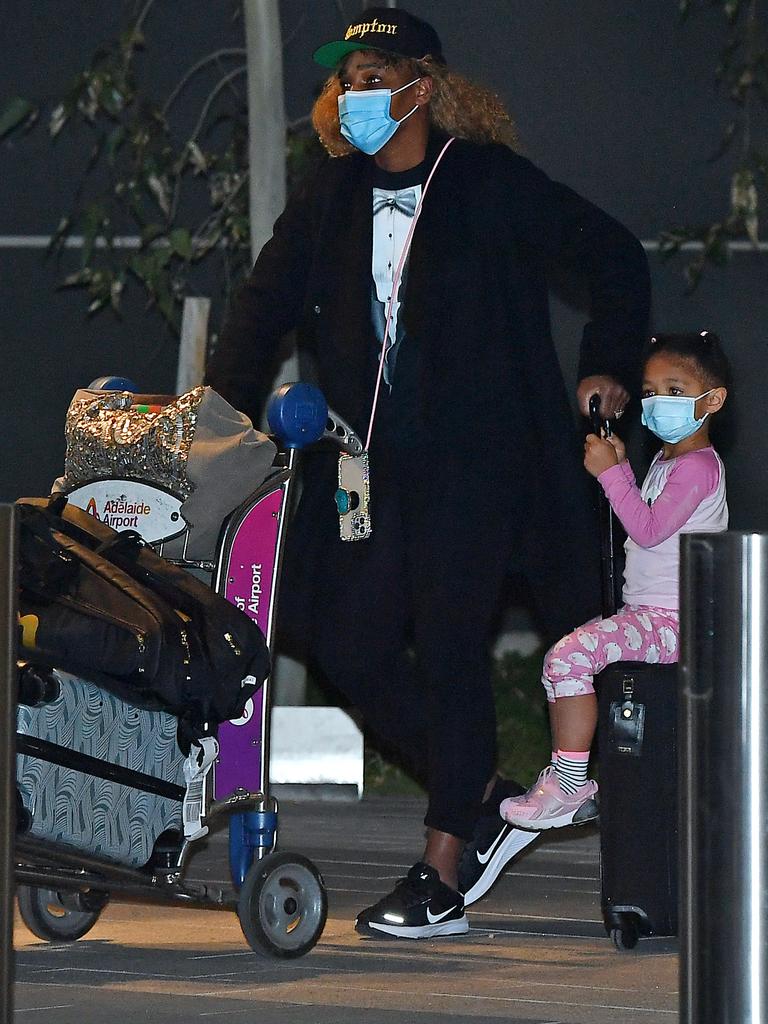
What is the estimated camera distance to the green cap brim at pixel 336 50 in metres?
4.38

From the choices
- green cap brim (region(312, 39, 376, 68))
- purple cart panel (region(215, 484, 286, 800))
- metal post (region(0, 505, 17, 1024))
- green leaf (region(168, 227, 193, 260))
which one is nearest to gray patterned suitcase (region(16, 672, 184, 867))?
purple cart panel (region(215, 484, 286, 800))

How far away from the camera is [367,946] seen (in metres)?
4.15

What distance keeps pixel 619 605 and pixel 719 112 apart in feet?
11.6

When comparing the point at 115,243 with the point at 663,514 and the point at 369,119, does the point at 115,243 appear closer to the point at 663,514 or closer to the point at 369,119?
the point at 369,119

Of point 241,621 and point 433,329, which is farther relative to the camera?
point 433,329

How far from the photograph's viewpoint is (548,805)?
4312 millimetres

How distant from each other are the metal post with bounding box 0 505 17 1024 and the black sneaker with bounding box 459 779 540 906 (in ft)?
6.53

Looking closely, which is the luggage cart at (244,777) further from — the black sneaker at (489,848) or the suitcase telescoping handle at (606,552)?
the suitcase telescoping handle at (606,552)

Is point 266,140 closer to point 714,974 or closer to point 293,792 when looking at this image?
point 293,792

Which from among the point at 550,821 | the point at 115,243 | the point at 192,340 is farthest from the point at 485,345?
the point at 115,243

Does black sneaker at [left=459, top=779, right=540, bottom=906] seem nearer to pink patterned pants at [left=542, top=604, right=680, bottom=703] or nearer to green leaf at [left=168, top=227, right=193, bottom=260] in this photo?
pink patterned pants at [left=542, top=604, right=680, bottom=703]

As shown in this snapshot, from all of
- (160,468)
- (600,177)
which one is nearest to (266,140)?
(600,177)

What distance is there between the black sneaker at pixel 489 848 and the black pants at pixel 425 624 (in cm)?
12

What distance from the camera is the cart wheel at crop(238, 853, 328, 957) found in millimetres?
3895
